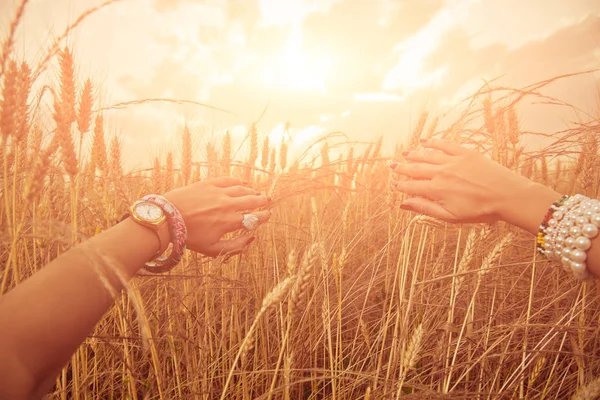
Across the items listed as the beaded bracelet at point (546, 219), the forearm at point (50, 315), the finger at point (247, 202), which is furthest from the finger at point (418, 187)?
the forearm at point (50, 315)

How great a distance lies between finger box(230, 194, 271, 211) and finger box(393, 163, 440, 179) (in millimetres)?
525

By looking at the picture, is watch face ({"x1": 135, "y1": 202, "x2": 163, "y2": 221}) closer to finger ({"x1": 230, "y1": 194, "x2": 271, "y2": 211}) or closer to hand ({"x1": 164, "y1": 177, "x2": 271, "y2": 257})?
hand ({"x1": 164, "y1": 177, "x2": 271, "y2": 257})

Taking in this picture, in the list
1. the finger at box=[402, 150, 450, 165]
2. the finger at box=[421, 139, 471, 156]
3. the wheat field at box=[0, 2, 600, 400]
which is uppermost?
the finger at box=[421, 139, 471, 156]

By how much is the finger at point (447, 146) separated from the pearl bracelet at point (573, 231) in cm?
30

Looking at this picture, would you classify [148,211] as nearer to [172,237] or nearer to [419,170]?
[172,237]

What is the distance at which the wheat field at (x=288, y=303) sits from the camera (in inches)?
36.9

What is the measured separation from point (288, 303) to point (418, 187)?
1.91 feet

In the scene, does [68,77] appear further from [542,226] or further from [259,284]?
[542,226]

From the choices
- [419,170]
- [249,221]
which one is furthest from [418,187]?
[249,221]

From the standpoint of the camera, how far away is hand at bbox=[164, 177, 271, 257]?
112 centimetres

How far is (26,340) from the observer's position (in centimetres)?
52

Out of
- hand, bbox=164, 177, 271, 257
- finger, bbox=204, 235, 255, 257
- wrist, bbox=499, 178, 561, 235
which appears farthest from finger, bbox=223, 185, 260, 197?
wrist, bbox=499, 178, 561, 235

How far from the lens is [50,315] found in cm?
56

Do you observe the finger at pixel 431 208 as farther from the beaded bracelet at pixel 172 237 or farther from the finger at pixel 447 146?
the beaded bracelet at pixel 172 237
